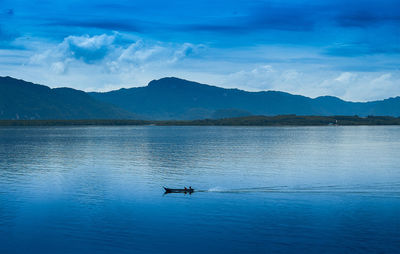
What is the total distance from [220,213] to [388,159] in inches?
2819

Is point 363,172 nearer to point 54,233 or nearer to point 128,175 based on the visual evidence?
point 128,175

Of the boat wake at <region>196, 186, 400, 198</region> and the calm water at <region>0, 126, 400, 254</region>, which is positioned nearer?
the calm water at <region>0, 126, 400, 254</region>

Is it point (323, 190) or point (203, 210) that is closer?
point (203, 210)

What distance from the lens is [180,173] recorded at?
270 ft

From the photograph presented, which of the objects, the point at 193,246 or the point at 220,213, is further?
the point at 220,213

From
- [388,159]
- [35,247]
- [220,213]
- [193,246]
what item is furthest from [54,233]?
[388,159]

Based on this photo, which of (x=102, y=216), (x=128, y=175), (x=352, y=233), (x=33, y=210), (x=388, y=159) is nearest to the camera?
(x=352, y=233)

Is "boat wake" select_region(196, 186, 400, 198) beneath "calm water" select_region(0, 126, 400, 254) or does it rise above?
above

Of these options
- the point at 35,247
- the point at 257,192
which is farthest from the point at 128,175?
the point at 35,247

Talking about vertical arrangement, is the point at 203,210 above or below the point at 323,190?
below

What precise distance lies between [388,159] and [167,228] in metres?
79.7

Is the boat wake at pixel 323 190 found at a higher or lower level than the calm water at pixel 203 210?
higher

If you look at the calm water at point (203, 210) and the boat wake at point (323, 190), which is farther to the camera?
the boat wake at point (323, 190)

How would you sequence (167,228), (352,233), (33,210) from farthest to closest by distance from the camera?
(33,210), (167,228), (352,233)
